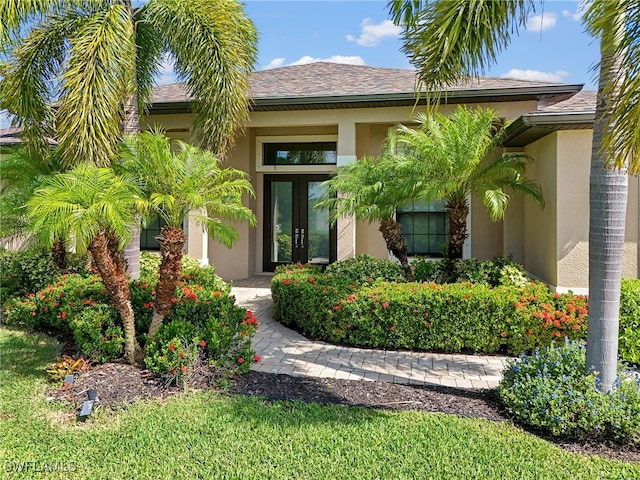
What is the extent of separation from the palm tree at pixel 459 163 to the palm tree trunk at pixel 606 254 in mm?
3540

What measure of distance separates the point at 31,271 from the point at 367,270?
7.17 meters

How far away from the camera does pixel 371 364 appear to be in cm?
656

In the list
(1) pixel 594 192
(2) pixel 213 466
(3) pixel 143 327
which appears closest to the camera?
(2) pixel 213 466

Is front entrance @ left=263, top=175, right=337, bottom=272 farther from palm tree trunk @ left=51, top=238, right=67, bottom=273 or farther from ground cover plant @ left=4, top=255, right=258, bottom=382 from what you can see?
ground cover plant @ left=4, top=255, right=258, bottom=382

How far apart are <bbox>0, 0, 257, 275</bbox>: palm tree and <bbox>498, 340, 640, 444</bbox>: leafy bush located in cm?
620

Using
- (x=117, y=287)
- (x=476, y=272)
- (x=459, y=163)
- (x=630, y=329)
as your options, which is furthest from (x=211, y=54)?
(x=630, y=329)

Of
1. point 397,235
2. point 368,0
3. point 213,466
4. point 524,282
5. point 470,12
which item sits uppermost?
point 368,0

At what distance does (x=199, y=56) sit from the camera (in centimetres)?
770

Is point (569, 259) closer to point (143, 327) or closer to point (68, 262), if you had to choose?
point (143, 327)

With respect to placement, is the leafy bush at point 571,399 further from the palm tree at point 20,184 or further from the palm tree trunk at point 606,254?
the palm tree at point 20,184

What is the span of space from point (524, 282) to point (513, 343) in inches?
85.9

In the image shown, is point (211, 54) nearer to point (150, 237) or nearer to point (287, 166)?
point (287, 166)

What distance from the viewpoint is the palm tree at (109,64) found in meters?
6.51

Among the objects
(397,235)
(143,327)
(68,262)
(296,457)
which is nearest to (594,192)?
(296,457)
